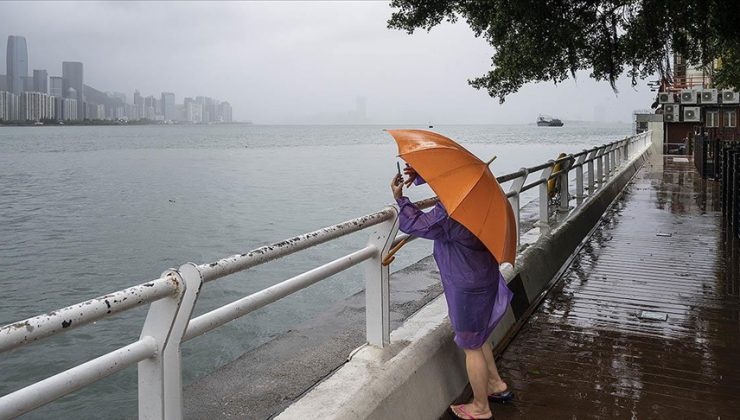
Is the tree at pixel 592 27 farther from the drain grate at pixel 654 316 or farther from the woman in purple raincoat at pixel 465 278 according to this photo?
the woman in purple raincoat at pixel 465 278

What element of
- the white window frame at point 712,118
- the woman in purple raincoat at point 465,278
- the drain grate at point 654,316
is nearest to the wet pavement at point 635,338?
the drain grate at point 654,316

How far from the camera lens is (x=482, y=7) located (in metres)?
9.02

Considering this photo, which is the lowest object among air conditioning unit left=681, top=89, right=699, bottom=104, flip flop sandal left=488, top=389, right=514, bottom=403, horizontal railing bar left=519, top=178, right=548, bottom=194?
flip flop sandal left=488, top=389, right=514, bottom=403

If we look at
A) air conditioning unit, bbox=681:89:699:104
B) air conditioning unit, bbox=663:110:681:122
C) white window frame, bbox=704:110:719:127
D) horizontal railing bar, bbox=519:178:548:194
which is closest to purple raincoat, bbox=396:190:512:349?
horizontal railing bar, bbox=519:178:548:194

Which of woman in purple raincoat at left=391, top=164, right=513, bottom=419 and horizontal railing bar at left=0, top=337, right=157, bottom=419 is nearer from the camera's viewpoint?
horizontal railing bar at left=0, top=337, right=157, bottom=419

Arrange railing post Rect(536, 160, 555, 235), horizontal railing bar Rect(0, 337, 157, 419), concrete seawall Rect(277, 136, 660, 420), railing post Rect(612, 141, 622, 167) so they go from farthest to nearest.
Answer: railing post Rect(612, 141, 622, 167)
railing post Rect(536, 160, 555, 235)
concrete seawall Rect(277, 136, 660, 420)
horizontal railing bar Rect(0, 337, 157, 419)

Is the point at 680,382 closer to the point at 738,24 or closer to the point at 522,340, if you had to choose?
the point at 522,340

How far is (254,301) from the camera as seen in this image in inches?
114

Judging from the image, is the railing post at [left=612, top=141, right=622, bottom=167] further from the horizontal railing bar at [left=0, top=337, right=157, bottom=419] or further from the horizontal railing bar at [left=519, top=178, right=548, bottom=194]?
the horizontal railing bar at [left=0, top=337, right=157, bottom=419]

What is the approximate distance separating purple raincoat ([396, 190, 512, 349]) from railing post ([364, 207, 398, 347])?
327 mm

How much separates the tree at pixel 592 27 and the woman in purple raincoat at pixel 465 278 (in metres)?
4.08

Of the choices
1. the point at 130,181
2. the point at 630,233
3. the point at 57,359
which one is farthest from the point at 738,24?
the point at 130,181

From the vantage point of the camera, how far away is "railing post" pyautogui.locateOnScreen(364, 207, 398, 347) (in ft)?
13.4

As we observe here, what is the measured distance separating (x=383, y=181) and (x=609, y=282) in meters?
43.6
